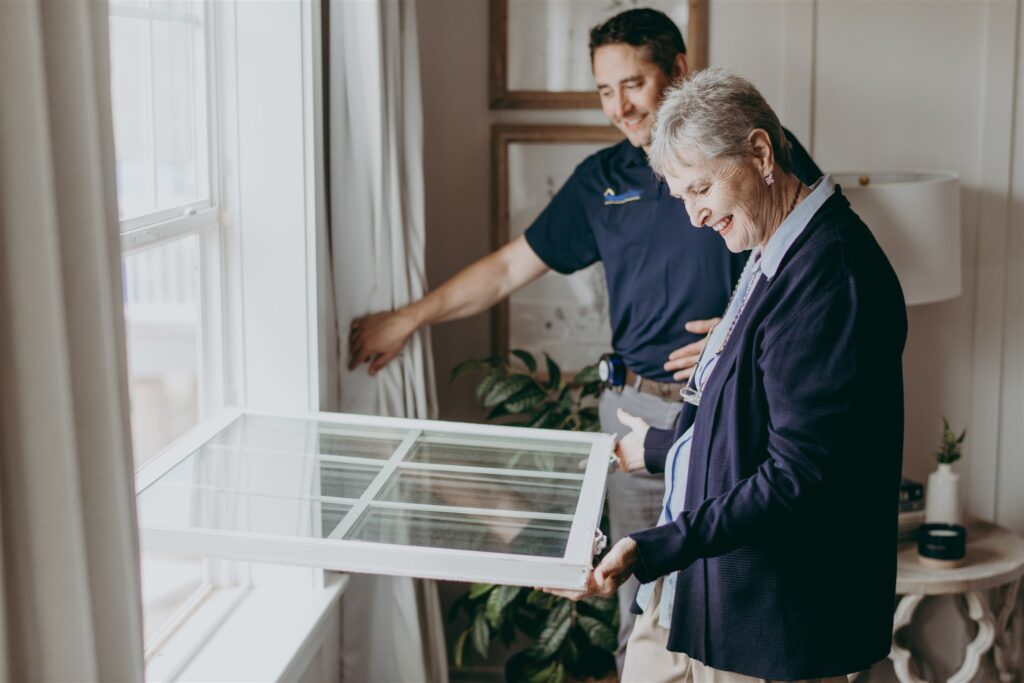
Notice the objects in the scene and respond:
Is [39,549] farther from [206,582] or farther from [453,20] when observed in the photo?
[453,20]

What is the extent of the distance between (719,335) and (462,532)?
56cm

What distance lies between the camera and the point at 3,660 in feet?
3.53

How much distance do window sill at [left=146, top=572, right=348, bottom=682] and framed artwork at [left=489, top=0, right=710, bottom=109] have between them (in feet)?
4.62

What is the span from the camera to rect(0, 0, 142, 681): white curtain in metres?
1.06

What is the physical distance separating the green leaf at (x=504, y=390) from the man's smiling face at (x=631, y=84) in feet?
2.43

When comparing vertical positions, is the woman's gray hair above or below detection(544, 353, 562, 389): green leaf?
above

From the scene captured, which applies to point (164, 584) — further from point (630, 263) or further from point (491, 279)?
point (630, 263)

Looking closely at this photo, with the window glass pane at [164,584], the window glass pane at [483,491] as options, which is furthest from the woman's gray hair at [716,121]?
the window glass pane at [164,584]

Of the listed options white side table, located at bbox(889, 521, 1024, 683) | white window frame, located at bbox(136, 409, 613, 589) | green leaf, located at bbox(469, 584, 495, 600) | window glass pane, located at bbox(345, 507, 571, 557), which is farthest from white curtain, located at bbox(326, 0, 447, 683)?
white side table, located at bbox(889, 521, 1024, 683)

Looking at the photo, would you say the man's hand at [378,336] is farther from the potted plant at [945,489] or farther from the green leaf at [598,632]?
the potted plant at [945,489]

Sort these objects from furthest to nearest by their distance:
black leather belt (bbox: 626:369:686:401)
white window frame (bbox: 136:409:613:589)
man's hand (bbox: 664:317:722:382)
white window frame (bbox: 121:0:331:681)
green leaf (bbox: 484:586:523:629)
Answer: green leaf (bbox: 484:586:523:629) < black leather belt (bbox: 626:369:686:401) < man's hand (bbox: 664:317:722:382) < white window frame (bbox: 121:0:331:681) < white window frame (bbox: 136:409:613:589)

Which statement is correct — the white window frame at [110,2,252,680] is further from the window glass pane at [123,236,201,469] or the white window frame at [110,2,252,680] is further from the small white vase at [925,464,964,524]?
the window glass pane at [123,236,201,469]

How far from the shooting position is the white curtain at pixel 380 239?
2.63 metres

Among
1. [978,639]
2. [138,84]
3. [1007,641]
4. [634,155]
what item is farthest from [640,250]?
[1007,641]
